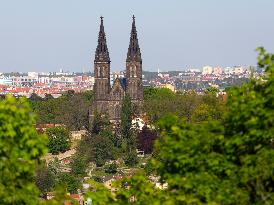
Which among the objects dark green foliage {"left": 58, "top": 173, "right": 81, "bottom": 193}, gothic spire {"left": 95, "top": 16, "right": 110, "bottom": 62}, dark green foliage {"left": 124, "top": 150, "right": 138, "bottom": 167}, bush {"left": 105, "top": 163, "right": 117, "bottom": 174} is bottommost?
bush {"left": 105, "top": 163, "right": 117, "bottom": 174}

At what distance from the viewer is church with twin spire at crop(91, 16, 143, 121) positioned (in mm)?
81250

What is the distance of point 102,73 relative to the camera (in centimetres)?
8169

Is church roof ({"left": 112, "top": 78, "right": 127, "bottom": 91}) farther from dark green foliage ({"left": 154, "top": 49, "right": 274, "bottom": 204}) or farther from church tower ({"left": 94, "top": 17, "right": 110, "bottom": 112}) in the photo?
dark green foliage ({"left": 154, "top": 49, "right": 274, "bottom": 204})

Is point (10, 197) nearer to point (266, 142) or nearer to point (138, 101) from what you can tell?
point (266, 142)

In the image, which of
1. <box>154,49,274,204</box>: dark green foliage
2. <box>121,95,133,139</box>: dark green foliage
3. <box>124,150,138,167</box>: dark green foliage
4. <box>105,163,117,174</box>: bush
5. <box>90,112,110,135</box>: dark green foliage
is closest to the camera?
<box>154,49,274,204</box>: dark green foliage

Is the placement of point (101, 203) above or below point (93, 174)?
above

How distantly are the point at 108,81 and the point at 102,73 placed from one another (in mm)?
866

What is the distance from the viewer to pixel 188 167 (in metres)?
11.8

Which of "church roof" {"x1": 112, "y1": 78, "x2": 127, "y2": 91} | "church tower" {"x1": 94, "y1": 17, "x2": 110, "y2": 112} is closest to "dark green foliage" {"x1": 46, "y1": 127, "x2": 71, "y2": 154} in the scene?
"church tower" {"x1": 94, "y1": 17, "x2": 110, "y2": 112}

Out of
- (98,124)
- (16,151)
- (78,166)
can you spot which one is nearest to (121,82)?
(98,124)

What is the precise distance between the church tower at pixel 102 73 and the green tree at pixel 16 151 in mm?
69703

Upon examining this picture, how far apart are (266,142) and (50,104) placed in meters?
85.3

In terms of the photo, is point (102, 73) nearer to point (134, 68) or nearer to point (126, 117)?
point (134, 68)

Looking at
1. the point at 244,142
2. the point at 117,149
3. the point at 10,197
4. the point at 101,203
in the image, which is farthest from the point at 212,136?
the point at 117,149
